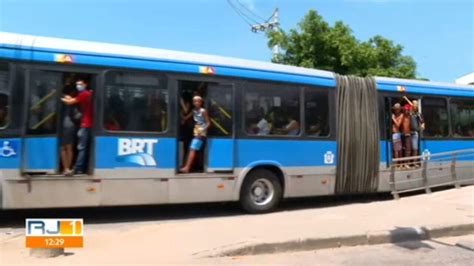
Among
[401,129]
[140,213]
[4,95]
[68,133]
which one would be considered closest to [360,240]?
[140,213]

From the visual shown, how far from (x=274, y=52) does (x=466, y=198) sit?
12.9 metres

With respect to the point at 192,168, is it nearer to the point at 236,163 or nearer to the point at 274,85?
the point at 236,163

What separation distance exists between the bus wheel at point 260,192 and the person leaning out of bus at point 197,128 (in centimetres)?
120

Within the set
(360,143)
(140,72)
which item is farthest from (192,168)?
(360,143)

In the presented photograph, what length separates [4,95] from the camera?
29.6ft

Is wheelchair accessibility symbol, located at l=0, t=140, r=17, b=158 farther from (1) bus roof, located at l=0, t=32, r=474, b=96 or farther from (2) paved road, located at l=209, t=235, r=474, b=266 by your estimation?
(2) paved road, located at l=209, t=235, r=474, b=266

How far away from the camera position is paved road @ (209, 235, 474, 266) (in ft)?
24.8

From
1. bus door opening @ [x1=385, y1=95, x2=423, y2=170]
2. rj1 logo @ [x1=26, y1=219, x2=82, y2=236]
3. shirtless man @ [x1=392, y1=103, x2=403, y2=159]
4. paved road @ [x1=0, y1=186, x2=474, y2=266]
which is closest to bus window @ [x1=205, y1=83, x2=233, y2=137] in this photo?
paved road @ [x1=0, y1=186, x2=474, y2=266]

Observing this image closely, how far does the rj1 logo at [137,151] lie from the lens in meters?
9.77

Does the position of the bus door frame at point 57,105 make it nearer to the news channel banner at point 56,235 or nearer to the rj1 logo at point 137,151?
the rj1 logo at point 137,151

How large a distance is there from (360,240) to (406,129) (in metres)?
5.61

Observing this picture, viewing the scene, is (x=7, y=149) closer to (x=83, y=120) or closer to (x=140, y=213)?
(x=83, y=120)

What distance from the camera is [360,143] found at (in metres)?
12.9

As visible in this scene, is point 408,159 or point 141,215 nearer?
point 141,215
